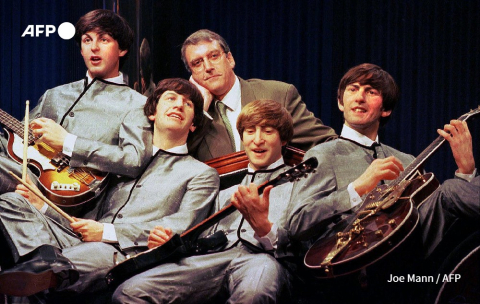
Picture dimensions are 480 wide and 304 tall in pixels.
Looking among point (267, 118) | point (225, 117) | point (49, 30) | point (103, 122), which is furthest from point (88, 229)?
point (49, 30)

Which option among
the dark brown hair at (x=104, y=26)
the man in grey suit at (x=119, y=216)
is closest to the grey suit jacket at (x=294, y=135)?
the man in grey suit at (x=119, y=216)

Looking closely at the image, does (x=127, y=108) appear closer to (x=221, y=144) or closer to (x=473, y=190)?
(x=221, y=144)

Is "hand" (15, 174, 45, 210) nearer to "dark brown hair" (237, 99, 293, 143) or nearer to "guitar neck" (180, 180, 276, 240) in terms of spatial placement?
"guitar neck" (180, 180, 276, 240)

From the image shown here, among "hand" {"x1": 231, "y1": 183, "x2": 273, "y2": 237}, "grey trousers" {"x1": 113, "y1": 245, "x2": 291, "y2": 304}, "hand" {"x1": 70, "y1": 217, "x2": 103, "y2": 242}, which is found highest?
"hand" {"x1": 231, "y1": 183, "x2": 273, "y2": 237}

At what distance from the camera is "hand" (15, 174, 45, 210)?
335 centimetres

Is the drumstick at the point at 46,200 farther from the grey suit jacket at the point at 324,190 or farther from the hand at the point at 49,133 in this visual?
the grey suit jacket at the point at 324,190

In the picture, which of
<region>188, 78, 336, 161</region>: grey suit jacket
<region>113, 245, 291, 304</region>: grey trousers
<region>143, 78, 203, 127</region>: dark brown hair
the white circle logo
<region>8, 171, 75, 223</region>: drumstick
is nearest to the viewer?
<region>113, 245, 291, 304</region>: grey trousers

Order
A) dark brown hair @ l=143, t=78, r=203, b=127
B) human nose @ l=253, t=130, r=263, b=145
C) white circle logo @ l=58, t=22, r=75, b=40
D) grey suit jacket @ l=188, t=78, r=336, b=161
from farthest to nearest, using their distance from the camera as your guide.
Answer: white circle logo @ l=58, t=22, r=75, b=40 < grey suit jacket @ l=188, t=78, r=336, b=161 < dark brown hair @ l=143, t=78, r=203, b=127 < human nose @ l=253, t=130, r=263, b=145

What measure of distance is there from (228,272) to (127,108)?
0.97m

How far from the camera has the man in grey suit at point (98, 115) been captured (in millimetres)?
3488

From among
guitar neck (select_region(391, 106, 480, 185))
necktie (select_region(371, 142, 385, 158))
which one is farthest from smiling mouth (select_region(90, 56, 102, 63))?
guitar neck (select_region(391, 106, 480, 185))

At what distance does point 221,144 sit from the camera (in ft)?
12.5

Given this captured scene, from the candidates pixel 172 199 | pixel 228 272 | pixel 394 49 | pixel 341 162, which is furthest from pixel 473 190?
pixel 394 49

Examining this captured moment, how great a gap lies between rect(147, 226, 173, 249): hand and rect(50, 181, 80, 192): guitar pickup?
0.47 m
